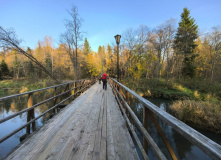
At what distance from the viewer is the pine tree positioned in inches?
829

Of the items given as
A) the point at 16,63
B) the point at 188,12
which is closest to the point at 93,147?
the point at 188,12

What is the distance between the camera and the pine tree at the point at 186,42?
69.1 feet

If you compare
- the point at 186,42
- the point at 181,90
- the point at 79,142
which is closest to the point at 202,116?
the point at 79,142

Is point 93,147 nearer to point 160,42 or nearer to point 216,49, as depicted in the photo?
point 160,42

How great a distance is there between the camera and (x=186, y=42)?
823 inches

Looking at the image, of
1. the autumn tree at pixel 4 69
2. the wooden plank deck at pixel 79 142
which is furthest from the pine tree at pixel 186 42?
the autumn tree at pixel 4 69

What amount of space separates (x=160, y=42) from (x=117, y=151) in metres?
21.5

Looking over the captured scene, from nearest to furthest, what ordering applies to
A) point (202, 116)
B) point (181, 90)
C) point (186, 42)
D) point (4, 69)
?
point (202, 116), point (181, 90), point (186, 42), point (4, 69)

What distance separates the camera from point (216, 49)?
63.2 ft

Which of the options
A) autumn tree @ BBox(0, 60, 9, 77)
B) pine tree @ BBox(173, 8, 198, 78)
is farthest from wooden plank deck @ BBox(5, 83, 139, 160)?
autumn tree @ BBox(0, 60, 9, 77)

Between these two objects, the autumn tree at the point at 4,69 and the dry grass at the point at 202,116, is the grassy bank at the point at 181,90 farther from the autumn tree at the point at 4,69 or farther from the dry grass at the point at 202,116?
the autumn tree at the point at 4,69

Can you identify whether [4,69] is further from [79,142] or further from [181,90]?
[181,90]

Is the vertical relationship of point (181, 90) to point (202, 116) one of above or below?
above

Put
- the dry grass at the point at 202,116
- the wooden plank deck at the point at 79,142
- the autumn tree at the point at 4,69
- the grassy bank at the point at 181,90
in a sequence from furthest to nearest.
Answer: the autumn tree at the point at 4,69 → the grassy bank at the point at 181,90 → the dry grass at the point at 202,116 → the wooden plank deck at the point at 79,142
